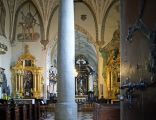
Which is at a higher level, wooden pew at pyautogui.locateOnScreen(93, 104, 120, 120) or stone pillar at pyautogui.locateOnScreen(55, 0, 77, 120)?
stone pillar at pyautogui.locateOnScreen(55, 0, 77, 120)

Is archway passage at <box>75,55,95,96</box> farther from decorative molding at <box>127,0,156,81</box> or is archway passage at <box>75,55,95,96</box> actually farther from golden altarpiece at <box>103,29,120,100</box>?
decorative molding at <box>127,0,156,81</box>

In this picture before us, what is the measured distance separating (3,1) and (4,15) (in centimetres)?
103

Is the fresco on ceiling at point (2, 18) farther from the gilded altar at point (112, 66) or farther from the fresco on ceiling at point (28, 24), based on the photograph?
the gilded altar at point (112, 66)

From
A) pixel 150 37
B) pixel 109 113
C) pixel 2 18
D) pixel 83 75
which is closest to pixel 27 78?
pixel 2 18

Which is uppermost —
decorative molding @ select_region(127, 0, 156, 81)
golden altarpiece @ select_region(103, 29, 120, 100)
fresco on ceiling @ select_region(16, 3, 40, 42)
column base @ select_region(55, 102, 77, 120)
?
fresco on ceiling @ select_region(16, 3, 40, 42)

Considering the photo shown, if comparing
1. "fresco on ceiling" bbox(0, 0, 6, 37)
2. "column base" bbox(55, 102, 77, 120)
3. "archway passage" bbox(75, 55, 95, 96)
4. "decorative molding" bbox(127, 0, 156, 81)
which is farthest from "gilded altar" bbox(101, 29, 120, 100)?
"decorative molding" bbox(127, 0, 156, 81)

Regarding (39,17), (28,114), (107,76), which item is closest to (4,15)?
(39,17)

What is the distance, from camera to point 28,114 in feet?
58.5

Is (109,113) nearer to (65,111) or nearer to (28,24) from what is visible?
(65,111)

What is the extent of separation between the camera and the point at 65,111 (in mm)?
9969

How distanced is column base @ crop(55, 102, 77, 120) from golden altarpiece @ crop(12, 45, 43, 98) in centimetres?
1917

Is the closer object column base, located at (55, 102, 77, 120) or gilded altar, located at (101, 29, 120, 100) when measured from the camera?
column base, located at (55, 102, 77, 120)

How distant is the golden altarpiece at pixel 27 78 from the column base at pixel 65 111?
755 inches

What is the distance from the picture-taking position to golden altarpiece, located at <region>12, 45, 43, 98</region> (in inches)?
1144
